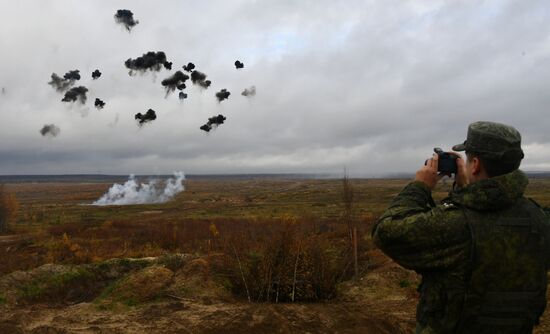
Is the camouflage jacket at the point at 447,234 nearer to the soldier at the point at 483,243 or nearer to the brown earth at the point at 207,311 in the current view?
the soldier at the point at 483,243

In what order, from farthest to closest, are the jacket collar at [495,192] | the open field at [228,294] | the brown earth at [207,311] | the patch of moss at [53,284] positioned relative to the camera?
the patch of moss at [53,284] → the open field at [228,294] → the brown earth at [207,311] → the jacket collar at [495,192]

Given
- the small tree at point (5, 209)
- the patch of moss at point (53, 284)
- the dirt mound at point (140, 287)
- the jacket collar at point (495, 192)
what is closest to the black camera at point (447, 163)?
the jacket collar at point (495, 192)

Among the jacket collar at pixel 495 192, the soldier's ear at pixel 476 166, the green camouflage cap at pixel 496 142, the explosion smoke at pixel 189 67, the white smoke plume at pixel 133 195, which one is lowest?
the white smoke plume at pixel 133 195

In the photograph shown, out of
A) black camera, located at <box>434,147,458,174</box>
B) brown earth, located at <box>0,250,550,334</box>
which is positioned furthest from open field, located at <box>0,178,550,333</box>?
black camera, located at <box>434,147,458,174</box>

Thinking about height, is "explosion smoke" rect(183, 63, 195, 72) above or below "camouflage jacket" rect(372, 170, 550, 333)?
above

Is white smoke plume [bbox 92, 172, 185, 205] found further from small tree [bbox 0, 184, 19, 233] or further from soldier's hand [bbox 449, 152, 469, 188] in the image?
soldier's hand [bbox 449, 152, 469, 188]

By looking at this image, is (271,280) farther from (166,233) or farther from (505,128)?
(166,233)

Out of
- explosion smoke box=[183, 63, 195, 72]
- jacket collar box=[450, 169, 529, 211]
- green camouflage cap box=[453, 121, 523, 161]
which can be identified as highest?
explosion smoke box=[183, 63, 195, 72]

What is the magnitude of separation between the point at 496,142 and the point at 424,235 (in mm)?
626

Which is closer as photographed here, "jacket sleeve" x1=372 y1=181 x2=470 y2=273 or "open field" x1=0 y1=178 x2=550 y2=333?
"jacket sleeve" x1=372 y1=181 x2=470 y2=273

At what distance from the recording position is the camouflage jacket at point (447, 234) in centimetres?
221

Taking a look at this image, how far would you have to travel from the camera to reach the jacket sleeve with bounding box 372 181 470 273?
2217mm

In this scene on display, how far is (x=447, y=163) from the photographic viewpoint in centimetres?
246

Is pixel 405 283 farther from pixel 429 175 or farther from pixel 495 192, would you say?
pixel 495 192
